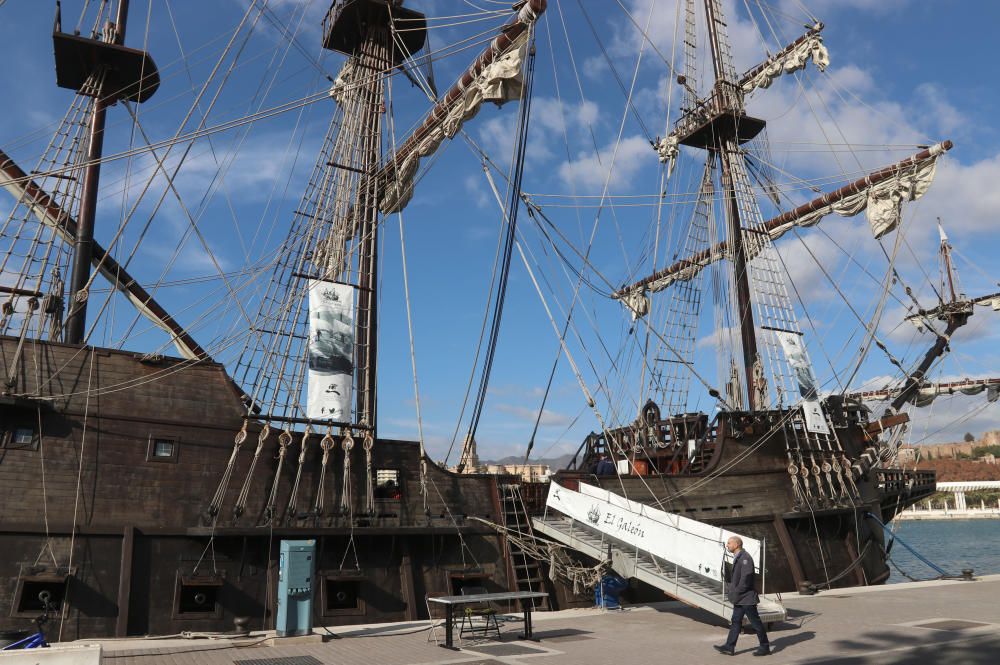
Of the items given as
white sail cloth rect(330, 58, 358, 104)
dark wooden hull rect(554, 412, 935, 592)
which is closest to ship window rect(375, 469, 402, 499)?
dark wooden hull rect(554, 412, 935, 592)

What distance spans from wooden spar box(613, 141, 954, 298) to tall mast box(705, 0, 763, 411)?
4.37ft

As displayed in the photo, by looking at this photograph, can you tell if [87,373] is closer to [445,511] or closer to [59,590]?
[59,590]

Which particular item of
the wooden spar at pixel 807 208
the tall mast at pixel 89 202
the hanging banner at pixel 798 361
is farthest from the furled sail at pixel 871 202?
the tall mast at pixel 89 202

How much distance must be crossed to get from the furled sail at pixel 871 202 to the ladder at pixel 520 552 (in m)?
14.9

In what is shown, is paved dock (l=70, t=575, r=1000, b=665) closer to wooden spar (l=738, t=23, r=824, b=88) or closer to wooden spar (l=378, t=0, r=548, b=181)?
wooden spar (l=378, t=0, r=548, b=181)

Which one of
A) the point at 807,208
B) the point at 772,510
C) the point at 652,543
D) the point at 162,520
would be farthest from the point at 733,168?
the point at 162,520

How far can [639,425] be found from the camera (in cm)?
2114

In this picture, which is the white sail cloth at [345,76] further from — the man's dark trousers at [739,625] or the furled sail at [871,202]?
the man's dark trousers at [739,625]

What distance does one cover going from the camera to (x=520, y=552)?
13766 mm

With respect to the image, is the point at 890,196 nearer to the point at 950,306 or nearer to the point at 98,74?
the point at 950,306

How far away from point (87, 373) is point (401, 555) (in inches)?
239

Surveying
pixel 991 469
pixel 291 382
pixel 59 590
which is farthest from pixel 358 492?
pixel 991 469

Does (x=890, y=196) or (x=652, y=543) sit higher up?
(x=890, y=196)

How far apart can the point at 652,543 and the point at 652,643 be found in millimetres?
3105
